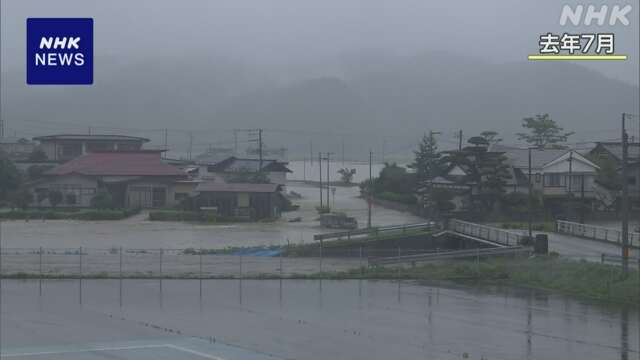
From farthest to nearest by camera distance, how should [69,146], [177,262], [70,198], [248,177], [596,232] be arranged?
1. [248,177]
2. [69,146]
3. [70,198]
4. [596,232]
5. [177,262]

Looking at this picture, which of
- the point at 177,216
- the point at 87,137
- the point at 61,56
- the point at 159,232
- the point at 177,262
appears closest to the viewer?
the point at 61,56

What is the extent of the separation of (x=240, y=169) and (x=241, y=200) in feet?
27.7

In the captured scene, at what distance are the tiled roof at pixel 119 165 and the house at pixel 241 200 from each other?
355 cm

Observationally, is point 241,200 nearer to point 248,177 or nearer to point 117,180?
point 248,177

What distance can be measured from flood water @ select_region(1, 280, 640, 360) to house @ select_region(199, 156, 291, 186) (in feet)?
89.2

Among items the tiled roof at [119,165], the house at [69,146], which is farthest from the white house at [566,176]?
the house at [69,146]

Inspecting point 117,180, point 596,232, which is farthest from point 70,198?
point 596,232

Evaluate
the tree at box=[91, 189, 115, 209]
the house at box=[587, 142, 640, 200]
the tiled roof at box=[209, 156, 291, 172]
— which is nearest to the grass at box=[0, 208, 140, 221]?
the tree at box=[91, 189, 115, 209]

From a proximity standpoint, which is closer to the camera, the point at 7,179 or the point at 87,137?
the point at 7,179

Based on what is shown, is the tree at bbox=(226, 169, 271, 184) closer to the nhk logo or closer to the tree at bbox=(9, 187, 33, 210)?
the tree at bbox=(9, 187, 33, 210)

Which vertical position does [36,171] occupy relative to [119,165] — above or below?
below

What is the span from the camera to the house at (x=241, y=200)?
41.0m

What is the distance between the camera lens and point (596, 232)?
1163 inches

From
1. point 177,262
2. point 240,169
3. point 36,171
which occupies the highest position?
point 240,169
